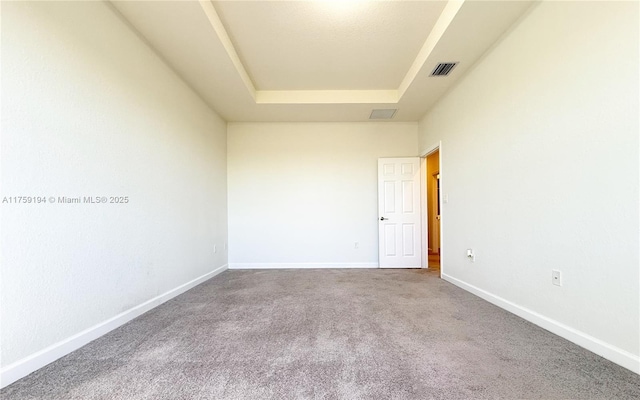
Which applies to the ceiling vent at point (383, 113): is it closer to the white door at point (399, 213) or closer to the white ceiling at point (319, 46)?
the white ceiling at point (319, 46)

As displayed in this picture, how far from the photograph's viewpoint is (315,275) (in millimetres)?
4125

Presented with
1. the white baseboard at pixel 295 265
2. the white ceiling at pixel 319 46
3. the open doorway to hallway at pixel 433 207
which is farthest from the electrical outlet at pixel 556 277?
the open doorway to hallway at pixel 433 207

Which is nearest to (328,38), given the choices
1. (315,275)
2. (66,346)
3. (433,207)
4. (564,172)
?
(564,172)

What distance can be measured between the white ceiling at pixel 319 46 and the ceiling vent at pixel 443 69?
76 millimetres

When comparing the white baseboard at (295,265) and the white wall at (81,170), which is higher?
the white wall at (81,170)

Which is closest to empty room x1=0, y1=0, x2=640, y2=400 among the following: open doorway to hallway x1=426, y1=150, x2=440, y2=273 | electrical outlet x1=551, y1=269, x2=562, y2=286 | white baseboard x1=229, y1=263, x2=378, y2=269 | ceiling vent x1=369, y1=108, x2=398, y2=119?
electrical outlet x1=551, y1=269, x2=562, y2=286

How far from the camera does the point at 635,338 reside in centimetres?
150

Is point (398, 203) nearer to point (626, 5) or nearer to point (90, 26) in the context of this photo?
point (626, 5)

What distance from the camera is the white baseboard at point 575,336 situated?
1.53 meters

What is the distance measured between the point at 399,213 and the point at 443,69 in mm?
2348

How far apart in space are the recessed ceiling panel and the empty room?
0.9 inches

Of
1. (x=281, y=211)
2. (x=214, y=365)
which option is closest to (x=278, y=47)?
(x=281, y=211)

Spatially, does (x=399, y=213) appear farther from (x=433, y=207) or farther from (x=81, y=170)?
(x=81, y=170)

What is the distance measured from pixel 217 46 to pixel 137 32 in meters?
0.66
